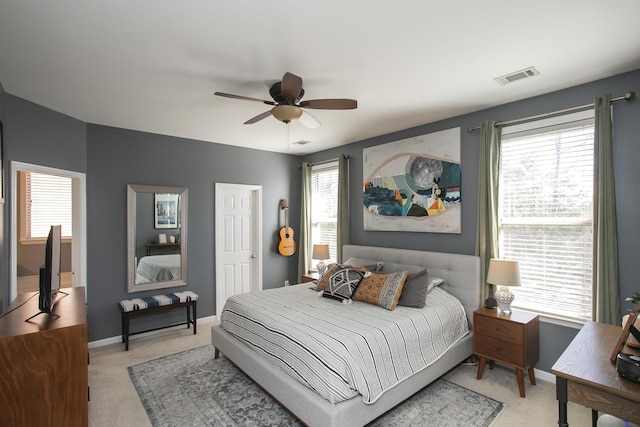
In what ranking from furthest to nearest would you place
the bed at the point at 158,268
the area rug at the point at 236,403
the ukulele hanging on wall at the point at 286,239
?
the ukulele hanging on wall at the point at 286,239
the bed at the point at 158,268
the area rug at the point at 236,403

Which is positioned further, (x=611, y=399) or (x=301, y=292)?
(x=301, y=292)

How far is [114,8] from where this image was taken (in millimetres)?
1786

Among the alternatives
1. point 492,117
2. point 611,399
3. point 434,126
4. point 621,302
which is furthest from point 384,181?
point 611,399

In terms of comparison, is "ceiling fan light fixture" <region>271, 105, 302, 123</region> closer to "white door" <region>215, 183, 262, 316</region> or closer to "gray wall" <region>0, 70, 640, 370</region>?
"gray wall" <region>0, 70, 640, 370</region>

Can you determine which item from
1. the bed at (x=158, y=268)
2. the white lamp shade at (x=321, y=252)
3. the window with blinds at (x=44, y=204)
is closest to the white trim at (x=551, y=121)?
the white lamp shade at (x=321, y=252)

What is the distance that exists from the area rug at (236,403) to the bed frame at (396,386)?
15 centimetres

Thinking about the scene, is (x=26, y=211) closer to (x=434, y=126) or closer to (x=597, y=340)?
(x=434, y=126)

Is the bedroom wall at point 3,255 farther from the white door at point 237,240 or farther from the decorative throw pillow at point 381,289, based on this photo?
the decorative throw pillow at point 381,289

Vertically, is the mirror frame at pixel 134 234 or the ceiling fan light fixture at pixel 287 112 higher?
the ceiling fan light fixture at pixel 287 112

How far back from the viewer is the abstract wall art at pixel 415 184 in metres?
3.75

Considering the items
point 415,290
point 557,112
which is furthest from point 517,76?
point 415,290

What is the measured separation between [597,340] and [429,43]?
2124mm

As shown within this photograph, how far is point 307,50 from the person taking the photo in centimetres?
227

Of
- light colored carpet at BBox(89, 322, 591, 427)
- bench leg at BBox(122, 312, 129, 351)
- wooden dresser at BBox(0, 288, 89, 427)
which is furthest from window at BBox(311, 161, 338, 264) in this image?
wooden dresser at BBox(0, 288, 89, 427)
